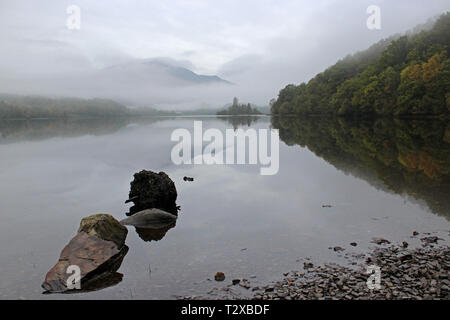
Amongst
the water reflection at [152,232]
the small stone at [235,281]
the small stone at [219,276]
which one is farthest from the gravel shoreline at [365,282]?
the water reflection at [152,232]

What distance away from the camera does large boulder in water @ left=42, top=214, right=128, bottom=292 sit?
13.0 metres

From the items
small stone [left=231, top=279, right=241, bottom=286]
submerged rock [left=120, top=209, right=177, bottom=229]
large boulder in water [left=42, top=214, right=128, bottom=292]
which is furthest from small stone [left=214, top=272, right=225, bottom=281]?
submerged rock [left=120, top=209, right=177, bottom=229]

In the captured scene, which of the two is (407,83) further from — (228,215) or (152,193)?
(152,193)

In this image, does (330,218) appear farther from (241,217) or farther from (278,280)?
(278,280)

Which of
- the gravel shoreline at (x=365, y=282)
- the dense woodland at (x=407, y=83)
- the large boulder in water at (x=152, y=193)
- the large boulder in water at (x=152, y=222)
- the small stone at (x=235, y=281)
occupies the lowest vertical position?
the small stone at (x=235, y=281)

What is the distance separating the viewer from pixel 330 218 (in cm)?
1988

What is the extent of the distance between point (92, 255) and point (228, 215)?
9121mm

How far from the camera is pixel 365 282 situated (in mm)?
11867

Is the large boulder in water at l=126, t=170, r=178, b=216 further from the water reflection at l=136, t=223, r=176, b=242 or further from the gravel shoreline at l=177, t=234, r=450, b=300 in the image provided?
the gravel shoreline at l=177, t=234, r=450, b=300

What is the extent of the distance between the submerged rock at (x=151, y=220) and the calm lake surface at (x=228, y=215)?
0.81 metres

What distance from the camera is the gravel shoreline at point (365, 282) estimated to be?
1102 centimetres

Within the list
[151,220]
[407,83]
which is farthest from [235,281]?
[407,83]

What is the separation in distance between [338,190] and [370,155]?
60.5 ft

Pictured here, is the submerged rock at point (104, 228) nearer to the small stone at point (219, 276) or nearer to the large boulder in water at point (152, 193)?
the large boulder in water at point (152, 193)
